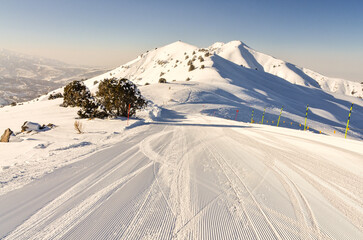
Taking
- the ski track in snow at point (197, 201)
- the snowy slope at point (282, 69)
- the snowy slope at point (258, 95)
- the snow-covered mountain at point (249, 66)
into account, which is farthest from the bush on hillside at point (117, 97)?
the snowy slope at point (282, 69)

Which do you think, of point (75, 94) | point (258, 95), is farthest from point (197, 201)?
point (258, 95)

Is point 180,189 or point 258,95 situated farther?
point 258,95

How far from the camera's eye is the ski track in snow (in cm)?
277

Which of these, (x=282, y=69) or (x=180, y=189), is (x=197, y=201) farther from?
(x=282, y=69)

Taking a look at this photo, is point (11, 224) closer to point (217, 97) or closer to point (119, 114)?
point (119, 114)

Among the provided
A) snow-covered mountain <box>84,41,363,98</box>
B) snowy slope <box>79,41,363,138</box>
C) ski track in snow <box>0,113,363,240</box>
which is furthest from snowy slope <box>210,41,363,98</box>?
ski track in snow <box>0,113,363,240</box>

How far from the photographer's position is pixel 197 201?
11.6ft

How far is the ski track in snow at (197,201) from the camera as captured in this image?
2770 millimetres

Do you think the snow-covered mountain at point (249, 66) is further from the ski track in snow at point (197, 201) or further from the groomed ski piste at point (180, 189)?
the ski track in snow at point (197, 201)

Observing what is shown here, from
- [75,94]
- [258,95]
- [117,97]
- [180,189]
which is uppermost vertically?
[258,95]

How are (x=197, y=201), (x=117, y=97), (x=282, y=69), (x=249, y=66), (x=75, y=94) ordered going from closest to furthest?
(x=197, y=201) < (x=117, y=97) < (x=75, y=94) < (x=249, y=66) < (x=282, y=69)

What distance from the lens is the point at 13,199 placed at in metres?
3.31

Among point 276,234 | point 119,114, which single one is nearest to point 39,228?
point 276,234

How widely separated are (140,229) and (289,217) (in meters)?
2.49
